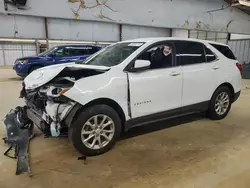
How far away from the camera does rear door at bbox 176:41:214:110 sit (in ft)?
11.2

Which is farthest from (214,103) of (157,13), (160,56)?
(157,13)

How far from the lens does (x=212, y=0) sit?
45.7ft

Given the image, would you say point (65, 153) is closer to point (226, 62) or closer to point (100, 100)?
point (100, 100)

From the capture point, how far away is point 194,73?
349 cm

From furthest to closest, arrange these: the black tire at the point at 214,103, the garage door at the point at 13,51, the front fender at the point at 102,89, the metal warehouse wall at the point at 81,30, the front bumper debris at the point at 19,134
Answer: the garage door at the point at 13,51 → the metal warehouse wall at the point at 81,30 → the black tire at the point at 214,103 → the front bumper debris at the point at 19,134 → the front fender at the point at 102,89

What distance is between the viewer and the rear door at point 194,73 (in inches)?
135

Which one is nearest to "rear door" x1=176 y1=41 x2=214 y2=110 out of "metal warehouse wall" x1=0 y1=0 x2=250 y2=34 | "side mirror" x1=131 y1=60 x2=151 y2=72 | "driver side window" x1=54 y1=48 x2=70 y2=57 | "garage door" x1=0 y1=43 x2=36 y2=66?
"side mirror" x1=131 y1=60 x2=151 y2=72

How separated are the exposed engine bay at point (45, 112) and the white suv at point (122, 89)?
0.01 m

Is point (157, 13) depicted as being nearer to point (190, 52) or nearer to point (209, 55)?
point (209, 55)

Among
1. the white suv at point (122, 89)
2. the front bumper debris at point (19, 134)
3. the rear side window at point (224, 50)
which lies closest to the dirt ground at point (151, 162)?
the front bumper debris at point (19, 134)

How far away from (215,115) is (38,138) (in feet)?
10.4

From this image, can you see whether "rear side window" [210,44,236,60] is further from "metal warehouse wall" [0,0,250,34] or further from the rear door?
"metal warehouse wall" [0,0,250,34]

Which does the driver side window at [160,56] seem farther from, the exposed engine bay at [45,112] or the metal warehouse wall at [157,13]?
the metal warehouse wall at [157,13]

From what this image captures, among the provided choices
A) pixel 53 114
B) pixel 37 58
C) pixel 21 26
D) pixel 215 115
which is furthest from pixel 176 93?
pixel 21 26
